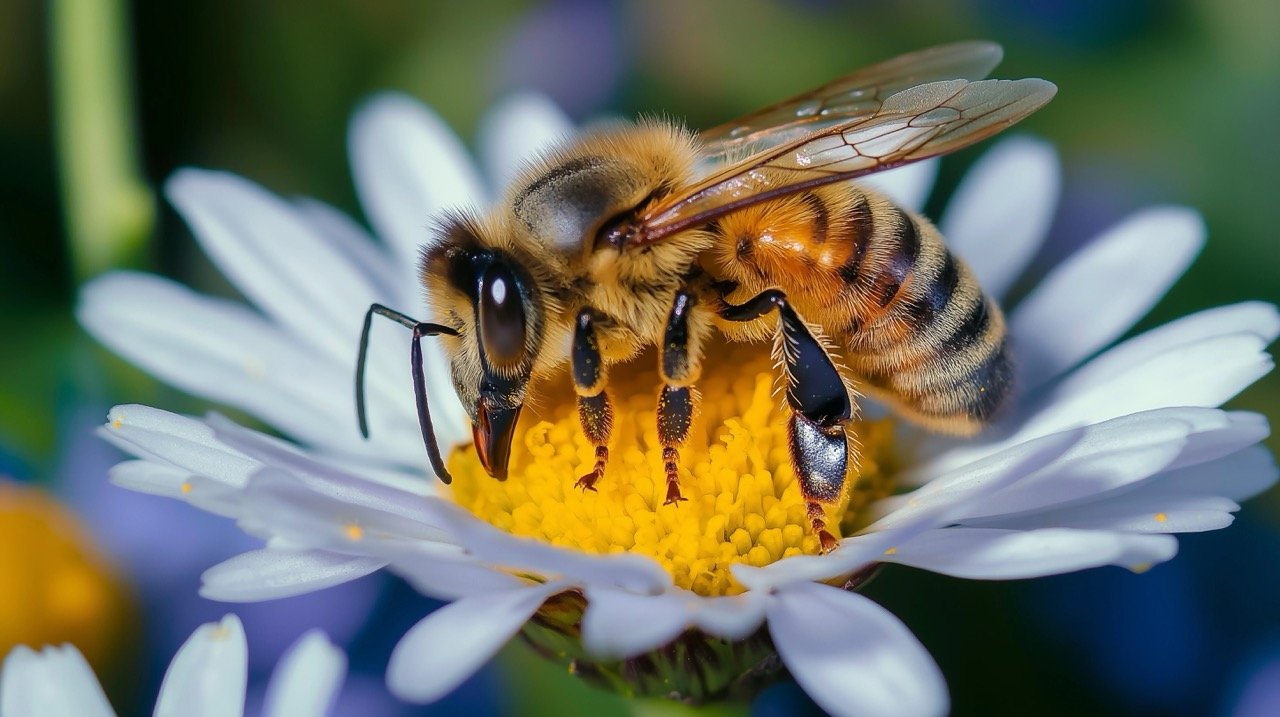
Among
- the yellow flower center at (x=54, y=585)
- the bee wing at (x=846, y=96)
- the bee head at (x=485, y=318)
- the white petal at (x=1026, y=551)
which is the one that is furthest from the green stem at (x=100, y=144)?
the white petal at (x=1026, y=551)

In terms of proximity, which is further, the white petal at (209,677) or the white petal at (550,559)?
the white petal at (209,677)

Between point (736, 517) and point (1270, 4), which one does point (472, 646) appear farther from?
point (1270, 4)

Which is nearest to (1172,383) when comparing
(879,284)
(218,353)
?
(879,284)

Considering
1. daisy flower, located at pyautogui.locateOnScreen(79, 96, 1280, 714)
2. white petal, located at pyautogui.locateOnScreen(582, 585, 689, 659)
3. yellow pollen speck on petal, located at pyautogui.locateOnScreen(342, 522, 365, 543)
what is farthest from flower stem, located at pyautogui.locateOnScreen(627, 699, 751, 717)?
yellow pollen speck on petal, located at pyautogui.locateOnScreen(342, 522, 365, 543)

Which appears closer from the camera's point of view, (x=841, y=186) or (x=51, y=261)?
(x=841, y=186)

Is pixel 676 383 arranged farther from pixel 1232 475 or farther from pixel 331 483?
pixel 1232 475

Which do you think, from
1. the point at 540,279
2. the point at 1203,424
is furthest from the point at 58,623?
the point at 1203,424

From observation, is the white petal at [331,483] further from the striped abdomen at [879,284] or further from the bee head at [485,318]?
the striped abdomen at [879,284]
